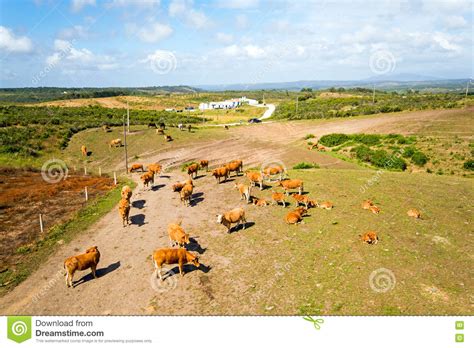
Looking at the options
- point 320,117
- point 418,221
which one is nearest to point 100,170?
point 418,221

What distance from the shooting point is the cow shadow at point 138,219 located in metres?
21.6

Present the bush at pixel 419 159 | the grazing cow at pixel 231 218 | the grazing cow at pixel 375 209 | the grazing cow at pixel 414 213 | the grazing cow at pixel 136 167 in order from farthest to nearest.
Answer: the grazing cow at pixel 136 167 → the bush at pixel 419 159 → the grazing cow at pixel 375 209 → the grazing cow at pixel 414 213 → the grazing cow at pixel 231 218

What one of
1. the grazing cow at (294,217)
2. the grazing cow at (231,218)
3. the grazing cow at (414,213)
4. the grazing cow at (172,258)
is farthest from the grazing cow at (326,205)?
the grazing cow at (172,258)

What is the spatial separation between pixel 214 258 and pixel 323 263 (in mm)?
4996

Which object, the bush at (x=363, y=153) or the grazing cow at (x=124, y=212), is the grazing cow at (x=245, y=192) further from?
the bush at (x=363, y=153)

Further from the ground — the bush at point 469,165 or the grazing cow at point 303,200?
the bush at point 469,165

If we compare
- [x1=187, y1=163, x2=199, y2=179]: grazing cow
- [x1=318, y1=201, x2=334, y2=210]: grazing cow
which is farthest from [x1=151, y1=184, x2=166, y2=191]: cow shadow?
[x1=318, y1=201, x2=334, y2=210]: grazing cow

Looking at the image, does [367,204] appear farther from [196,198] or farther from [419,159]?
[419,159]

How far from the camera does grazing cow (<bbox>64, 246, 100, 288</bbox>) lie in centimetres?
1470

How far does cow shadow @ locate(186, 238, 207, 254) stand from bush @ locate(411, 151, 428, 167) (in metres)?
29.0

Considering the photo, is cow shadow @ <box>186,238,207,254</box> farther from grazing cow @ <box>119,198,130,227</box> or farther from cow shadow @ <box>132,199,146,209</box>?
cow shadow @ <box>132,199,146,209</box>

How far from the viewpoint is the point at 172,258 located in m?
14.5

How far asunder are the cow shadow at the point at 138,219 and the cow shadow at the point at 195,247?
16.4 ft

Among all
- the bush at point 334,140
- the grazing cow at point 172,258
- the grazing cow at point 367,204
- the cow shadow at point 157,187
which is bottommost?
the cow shadow at point 157,187
